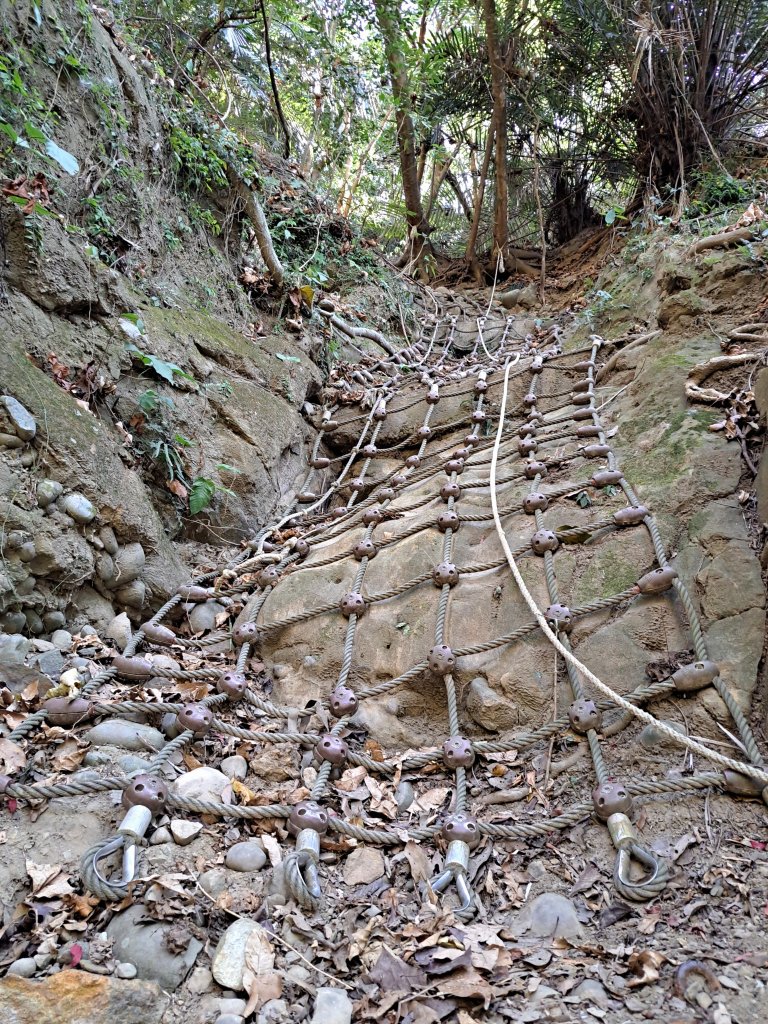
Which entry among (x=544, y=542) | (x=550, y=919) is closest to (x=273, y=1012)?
(x=550, y=919)

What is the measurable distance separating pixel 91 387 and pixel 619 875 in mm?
1990

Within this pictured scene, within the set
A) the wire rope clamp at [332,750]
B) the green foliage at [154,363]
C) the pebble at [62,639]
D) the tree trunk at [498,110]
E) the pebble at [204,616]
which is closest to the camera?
the wire rope clamp at [332,750]

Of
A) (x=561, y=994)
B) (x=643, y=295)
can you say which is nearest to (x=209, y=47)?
(x=643, y=295)

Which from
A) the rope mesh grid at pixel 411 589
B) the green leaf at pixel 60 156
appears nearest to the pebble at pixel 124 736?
the rope mesh grid at pixel 411 589

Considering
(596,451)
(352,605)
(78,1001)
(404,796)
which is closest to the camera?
(78,1001)

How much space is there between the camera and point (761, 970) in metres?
0.86

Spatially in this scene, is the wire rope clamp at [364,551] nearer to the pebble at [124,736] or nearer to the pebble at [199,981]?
the pebble at [124,736]

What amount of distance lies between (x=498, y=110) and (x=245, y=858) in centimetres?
548

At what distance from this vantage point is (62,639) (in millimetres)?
1687

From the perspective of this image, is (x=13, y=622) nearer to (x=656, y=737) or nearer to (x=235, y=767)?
(x=235, y=767)

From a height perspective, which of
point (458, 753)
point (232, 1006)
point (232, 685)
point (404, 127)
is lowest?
point (458, 753)

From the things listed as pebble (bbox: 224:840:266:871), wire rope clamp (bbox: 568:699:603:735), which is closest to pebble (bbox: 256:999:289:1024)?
pebble (bbox: 224:840:266:871)

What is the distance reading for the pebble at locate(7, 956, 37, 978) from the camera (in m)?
0.91

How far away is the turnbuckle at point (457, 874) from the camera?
43.8 inches
